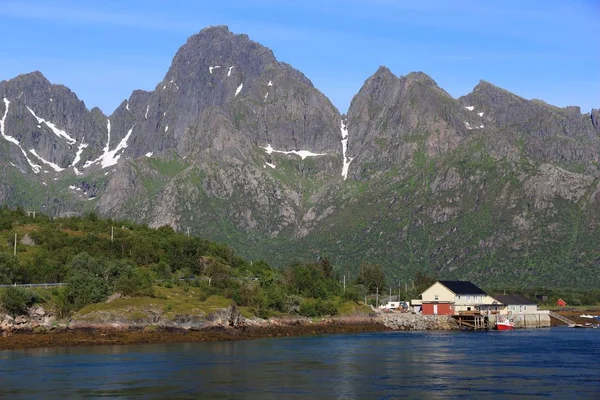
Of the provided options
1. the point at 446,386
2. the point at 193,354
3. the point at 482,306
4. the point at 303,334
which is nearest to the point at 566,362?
the point at 446,386

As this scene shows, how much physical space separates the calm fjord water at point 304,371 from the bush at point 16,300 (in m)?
15.9

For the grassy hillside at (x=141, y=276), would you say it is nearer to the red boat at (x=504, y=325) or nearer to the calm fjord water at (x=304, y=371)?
the calm fjord water at (x=304, y=371)

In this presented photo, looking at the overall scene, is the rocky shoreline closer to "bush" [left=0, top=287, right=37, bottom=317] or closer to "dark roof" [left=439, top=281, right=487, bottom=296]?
"bush" [left=0, top=287, right=37, bottom=317]

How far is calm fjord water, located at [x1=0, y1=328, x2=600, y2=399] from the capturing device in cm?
6900

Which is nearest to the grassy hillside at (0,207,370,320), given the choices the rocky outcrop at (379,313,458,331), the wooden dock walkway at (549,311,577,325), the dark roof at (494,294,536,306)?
the rocky outcrop at (379,313,458,331)

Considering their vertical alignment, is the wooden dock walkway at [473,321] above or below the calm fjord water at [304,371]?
above

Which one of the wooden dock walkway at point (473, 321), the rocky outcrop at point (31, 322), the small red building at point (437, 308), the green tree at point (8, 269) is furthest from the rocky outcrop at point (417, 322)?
the rocky outcrop at point (31, 322)

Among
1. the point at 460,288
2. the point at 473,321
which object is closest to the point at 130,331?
the point at 473,321

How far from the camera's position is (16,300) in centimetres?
11669

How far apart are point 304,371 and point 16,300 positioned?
50169 millimetres

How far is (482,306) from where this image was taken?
7190 inches

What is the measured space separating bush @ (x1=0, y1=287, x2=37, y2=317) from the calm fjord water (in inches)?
625

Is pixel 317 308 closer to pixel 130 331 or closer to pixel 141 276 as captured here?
pixel 141 276

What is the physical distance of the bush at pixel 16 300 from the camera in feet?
381
